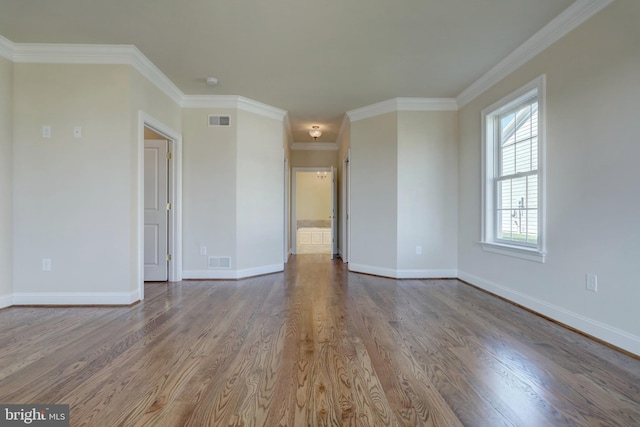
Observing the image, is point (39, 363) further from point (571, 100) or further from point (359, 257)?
point (571, 100)

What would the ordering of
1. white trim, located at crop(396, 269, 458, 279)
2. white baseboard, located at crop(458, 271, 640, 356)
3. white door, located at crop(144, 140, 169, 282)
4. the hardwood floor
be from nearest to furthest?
the hardwood floor, white baseboard, located at crop(458, 271, 640, 356), white door, located at crop(144, 140, 169, 282), white trim, located at crop(396, 269, 458, 279)

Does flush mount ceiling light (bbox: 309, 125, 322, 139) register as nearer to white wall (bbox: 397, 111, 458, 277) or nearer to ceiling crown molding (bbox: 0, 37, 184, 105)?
white wall (bbox: 397, 111, 458, 277)

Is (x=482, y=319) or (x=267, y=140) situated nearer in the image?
(x=482, y=319)

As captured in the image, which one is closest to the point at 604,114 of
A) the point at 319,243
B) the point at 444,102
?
the point at 444,102

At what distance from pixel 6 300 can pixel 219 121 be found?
3.12 m

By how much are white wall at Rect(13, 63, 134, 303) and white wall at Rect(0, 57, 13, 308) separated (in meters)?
0.04

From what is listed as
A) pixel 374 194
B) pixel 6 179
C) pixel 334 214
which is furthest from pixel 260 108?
pixel 6 179

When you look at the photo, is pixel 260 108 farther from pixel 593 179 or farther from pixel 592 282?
pixel 592 282

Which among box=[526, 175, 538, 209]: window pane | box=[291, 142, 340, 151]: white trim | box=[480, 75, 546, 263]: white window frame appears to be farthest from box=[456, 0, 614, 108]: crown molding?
box=[291, 142, 340, 151]: white trim

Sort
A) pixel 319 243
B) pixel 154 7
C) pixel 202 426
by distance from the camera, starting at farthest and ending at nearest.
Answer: pixel 319 243, pixel 154 7, pixel 202 426

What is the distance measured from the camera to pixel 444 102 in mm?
4531

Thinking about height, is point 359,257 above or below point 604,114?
below

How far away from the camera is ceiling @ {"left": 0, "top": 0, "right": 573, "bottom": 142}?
248 centimetres

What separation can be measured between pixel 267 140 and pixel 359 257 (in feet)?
7.93
